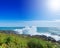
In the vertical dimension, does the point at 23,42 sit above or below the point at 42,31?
below

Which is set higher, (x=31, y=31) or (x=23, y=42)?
(x=31, y=31)

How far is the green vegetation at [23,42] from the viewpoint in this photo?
134 inches

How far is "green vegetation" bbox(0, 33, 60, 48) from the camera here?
3.41m

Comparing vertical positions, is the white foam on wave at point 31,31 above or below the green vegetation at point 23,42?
above

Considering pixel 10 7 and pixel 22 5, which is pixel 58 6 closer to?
pixel 22 5

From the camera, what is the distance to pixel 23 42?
344 cm

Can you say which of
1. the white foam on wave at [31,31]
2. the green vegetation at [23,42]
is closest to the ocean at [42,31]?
the white foam on wave at [31,31]

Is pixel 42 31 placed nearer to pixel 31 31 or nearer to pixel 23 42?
pixel 31 31

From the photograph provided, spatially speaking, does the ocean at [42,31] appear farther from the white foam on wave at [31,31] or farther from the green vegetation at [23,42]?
the green vegetation at [23,42]

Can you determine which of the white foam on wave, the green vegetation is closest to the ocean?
the white foam on wave

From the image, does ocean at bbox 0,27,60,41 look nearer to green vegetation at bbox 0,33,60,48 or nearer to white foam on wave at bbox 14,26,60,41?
white foam on wave at bbox 14,26,60,41

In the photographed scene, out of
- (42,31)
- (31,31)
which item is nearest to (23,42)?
(31,31)

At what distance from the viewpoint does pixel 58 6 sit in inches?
132

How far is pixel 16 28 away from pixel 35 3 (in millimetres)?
621
